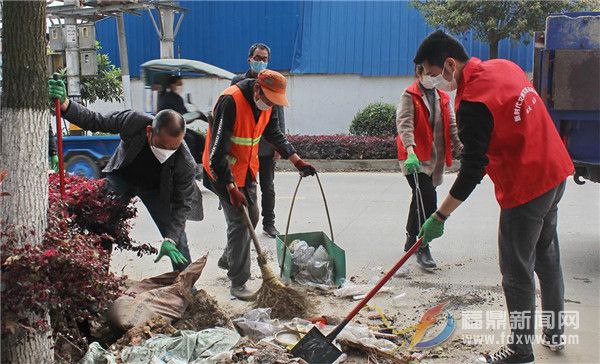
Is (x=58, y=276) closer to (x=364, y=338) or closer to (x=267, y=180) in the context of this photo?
(x=364, y=338)

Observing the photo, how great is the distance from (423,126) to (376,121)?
8.44 m

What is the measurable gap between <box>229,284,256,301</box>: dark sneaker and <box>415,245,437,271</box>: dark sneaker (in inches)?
56.7

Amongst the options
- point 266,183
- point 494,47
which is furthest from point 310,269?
point 494,47

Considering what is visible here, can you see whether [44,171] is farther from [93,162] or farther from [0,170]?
[93,162]

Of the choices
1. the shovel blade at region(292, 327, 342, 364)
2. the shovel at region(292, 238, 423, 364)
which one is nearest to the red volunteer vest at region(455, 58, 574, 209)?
the shovel at region(292, 238, 423, 364)

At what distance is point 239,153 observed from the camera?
4.55 meters

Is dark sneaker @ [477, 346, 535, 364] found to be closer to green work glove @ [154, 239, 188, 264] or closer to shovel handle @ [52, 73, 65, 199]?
green work glove @ [154, 239, 188, 264]

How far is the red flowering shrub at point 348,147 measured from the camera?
1228cm

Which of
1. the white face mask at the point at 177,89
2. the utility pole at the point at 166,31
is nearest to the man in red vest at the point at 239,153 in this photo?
the white face mask at the point at 177,89

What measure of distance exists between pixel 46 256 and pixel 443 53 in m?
2.12

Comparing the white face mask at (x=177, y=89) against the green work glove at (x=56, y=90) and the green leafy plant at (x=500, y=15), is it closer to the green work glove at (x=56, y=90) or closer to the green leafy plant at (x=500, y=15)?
the green work glove at (x=56, y=90)

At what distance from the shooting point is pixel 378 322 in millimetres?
4055

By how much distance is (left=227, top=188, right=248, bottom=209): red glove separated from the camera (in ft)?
14.2

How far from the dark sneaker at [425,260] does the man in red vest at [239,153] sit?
1.25 meters
